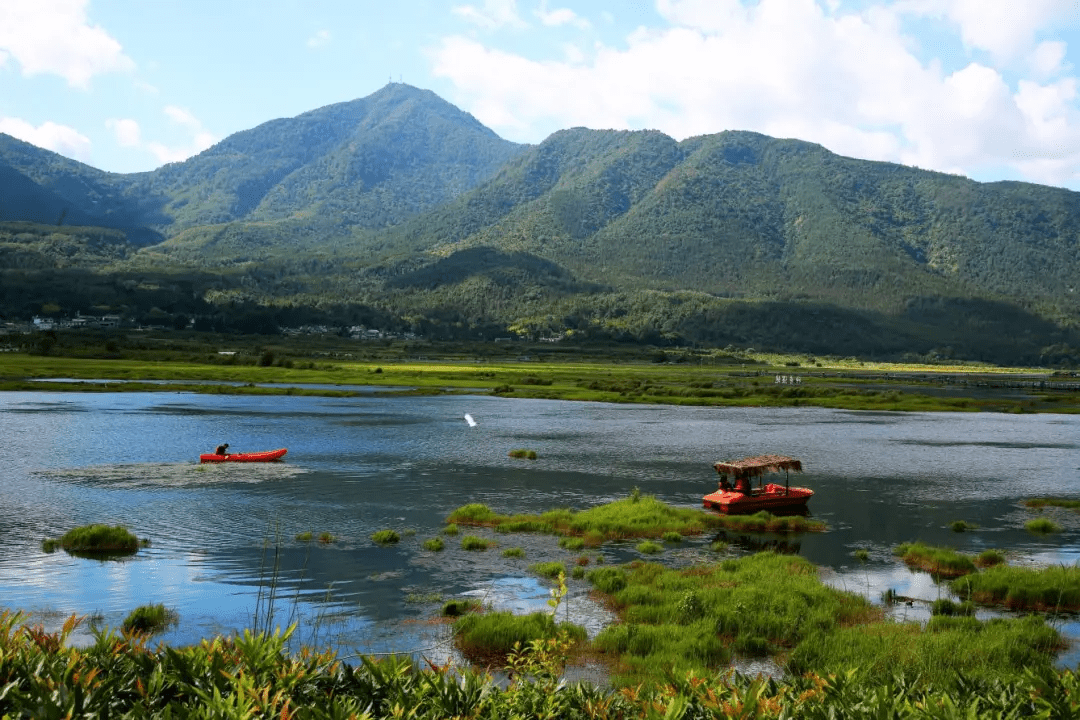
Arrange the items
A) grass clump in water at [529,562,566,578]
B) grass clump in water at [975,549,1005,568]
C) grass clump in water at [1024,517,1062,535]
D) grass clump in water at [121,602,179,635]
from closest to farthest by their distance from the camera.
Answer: grass clump in water at [121,602,179,635] → grass clump in water at [529,562,566,578] → grass clump in water at [975,549,1005,568] → grass clump in water at [1024,517,1062,535]

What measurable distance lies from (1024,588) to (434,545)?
1986cm

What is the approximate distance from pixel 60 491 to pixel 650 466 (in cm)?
3524

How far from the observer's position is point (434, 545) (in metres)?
32.2

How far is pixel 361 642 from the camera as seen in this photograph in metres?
20.9

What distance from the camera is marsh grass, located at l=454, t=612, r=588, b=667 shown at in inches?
800

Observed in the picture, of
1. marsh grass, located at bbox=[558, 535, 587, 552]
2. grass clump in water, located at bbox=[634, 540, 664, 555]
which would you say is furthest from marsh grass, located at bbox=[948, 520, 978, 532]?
marsh grass, located at bbox=[558, 535, 587, 552]

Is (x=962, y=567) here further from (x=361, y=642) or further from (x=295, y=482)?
(x=295, y=482)

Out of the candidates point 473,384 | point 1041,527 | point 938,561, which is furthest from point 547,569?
point 473,384

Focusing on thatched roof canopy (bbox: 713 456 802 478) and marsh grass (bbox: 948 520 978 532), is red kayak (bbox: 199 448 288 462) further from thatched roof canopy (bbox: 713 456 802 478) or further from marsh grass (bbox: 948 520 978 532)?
marsh grass (bbox: 948 520 978 532)

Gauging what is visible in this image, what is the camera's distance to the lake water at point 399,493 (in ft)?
82.5

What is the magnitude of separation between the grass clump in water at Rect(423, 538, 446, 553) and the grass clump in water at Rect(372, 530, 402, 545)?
136 cm

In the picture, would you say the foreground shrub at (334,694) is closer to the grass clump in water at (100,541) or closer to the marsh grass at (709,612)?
the marsh grass at (709,612)

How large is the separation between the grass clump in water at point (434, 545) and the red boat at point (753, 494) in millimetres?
15190

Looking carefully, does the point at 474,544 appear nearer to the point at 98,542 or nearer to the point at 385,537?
the point at 385,537
